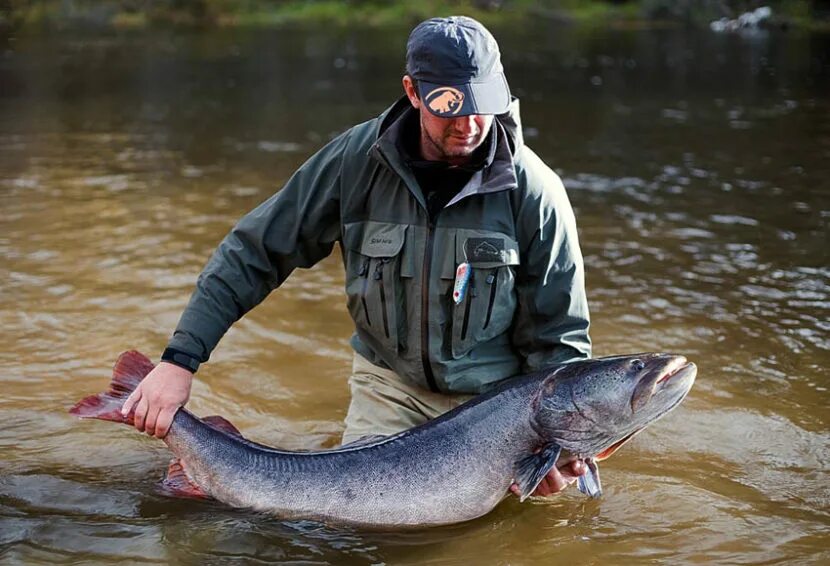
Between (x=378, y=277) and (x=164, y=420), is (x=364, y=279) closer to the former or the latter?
(x=378, y=277)

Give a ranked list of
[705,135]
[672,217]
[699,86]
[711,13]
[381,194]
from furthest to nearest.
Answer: [711,13] < [699,86] < [705,135] < [672,217] < [381,194]

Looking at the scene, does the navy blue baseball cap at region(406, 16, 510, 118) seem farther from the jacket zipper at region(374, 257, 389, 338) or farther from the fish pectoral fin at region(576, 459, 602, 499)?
the fish pectoral fin at region(576, 459, 602, 499)

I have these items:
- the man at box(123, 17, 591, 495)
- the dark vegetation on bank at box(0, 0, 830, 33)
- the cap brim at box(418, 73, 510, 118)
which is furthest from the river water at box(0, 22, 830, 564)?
the dark vegetation on bank at box(0, 0, 830, 33)

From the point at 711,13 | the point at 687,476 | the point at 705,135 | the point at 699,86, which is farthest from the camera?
the point at 711,13

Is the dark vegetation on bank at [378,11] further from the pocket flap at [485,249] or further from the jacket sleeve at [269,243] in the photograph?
the pocket flap at [485,249]

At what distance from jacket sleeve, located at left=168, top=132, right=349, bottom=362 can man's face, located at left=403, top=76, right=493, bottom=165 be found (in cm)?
41

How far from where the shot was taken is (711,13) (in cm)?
3847

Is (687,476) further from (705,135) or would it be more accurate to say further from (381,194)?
(705,135)

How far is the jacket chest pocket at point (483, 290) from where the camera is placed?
4.24 m

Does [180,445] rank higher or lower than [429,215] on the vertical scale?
lower

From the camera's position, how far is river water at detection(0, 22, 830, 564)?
4.28 m

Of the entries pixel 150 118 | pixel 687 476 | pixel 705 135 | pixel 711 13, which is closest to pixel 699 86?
pixel 705 135

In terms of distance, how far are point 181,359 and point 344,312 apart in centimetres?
314

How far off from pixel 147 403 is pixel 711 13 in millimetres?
37571
